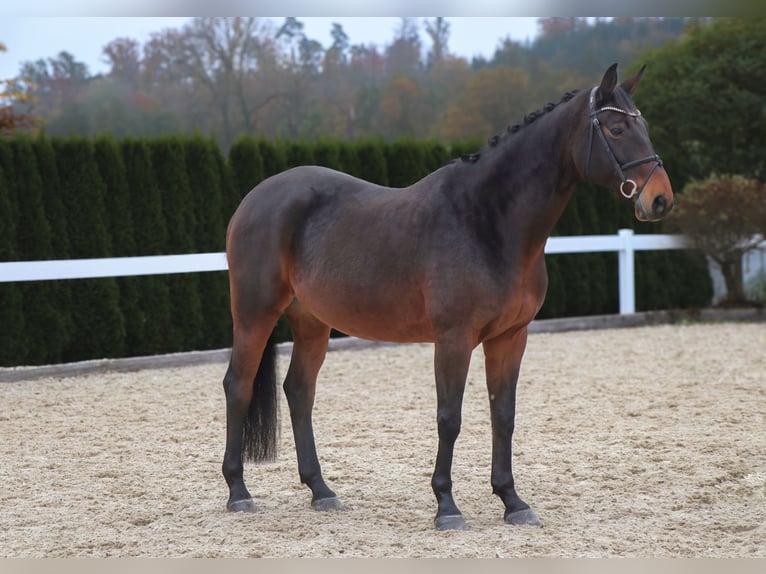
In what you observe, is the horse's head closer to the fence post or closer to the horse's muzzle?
the horse's muzzle

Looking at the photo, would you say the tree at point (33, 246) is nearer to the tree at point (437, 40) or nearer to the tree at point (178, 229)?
the tree at point (178, 229)

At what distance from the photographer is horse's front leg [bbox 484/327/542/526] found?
3908 millimetres

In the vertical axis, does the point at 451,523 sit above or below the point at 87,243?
below

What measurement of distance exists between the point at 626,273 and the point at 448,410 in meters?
8.34

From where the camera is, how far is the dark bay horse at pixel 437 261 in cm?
363

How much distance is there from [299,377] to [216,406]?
258 centimetres

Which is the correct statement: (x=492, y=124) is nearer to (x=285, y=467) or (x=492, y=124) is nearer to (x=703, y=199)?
(x=703, y=199)

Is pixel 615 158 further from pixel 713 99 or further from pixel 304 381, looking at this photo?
pixel 713 99

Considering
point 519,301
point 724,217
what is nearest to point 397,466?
point 519,301

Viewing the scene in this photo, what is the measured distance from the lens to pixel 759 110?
14.1 meters

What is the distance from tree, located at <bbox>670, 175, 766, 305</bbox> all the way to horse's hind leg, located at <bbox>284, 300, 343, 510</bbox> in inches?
328

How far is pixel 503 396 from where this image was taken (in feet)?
12.9

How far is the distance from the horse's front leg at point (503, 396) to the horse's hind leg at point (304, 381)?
926mm

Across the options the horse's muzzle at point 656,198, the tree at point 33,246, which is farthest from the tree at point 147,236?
the horse's muzzle at point 656,198
